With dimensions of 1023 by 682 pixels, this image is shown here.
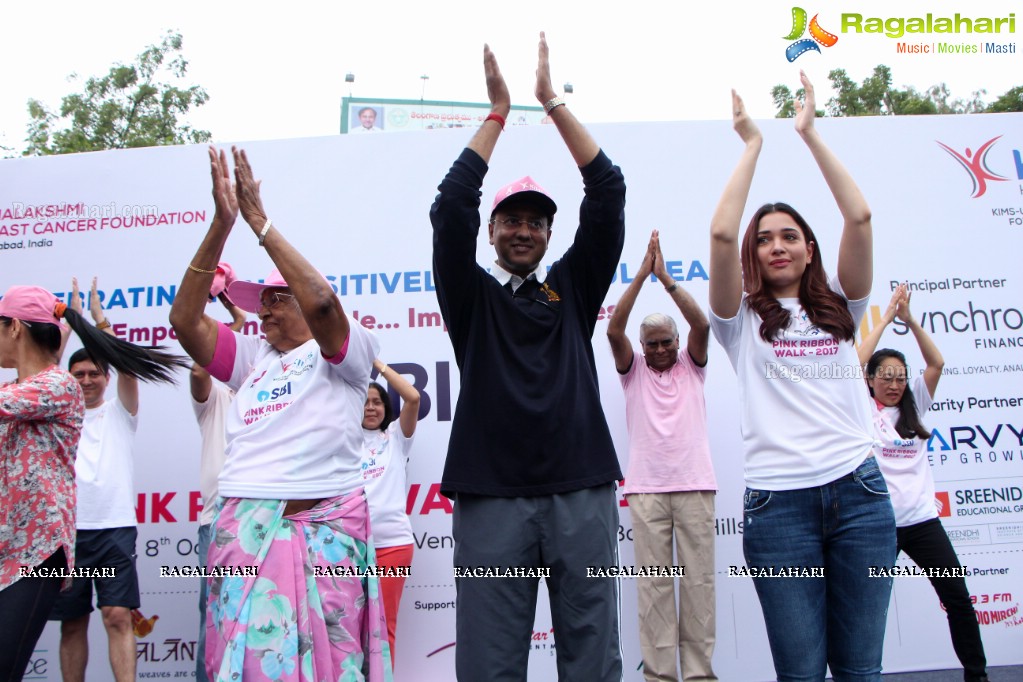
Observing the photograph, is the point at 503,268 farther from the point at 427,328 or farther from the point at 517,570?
the point at 427,328

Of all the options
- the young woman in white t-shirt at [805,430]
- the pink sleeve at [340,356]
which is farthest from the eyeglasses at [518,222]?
the pink sleeve at [340,356]

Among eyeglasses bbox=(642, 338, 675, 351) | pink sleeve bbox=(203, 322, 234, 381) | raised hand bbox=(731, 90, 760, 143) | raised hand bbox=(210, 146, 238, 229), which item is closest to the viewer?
raised hand bbox=(731, 90, 760, 143)

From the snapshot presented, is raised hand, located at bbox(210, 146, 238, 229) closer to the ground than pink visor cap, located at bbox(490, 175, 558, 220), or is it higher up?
higher up

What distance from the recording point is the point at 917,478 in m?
3.62

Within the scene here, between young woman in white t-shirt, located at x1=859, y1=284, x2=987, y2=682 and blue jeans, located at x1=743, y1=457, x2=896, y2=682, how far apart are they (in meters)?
1.68

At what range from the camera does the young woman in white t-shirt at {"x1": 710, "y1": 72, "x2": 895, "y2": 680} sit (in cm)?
177

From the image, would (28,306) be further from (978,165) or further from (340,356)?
(978,165)

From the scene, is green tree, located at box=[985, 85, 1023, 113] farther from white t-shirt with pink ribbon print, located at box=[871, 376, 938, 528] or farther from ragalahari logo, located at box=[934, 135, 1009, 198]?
white t-shirt with pink ribbon print, located at box=[871, 376, 938, 528]

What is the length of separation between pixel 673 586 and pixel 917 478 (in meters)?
1.30

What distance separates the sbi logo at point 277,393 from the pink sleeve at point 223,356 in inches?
13.8

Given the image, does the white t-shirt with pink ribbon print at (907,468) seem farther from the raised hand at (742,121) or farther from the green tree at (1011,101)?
the green tree at (1011,101)

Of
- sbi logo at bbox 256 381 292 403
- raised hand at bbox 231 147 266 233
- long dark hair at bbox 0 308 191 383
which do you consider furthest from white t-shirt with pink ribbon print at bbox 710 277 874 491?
long dark hair at bbox 0 308 191 383

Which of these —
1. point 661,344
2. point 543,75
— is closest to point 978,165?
point 661,344

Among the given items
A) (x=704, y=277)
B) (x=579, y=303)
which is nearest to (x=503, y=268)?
(x=579, y=303)
